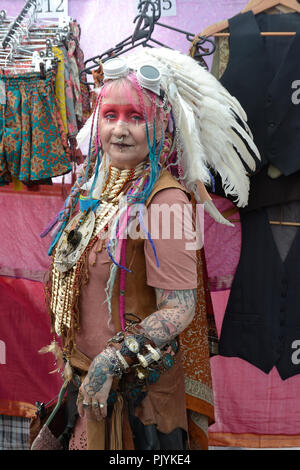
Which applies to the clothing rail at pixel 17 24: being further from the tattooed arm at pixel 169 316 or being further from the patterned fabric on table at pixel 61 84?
the tattooed arm at pixel 169 316

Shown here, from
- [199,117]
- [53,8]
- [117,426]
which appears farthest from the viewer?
[53,8]

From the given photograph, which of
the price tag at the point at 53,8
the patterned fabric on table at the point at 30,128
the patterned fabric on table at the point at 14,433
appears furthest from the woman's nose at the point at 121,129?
the patterned fabric on table at the point at 14,433

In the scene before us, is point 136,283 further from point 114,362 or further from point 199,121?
point 199,121

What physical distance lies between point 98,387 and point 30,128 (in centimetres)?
132

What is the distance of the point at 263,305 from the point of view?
2525mm

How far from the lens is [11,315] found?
302 centimetres

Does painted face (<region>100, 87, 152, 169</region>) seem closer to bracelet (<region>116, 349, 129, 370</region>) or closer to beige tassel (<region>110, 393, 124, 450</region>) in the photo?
bracelet (<region>116, 349, 129, 370</region>)

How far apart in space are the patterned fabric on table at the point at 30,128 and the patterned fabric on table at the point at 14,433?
1385 mm

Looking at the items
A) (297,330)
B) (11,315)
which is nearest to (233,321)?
(297,330)

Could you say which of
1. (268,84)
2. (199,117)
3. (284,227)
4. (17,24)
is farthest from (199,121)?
(17,24)

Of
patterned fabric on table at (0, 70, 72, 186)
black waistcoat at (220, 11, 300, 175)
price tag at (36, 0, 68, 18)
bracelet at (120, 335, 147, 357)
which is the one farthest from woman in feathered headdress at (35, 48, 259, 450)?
price tag at (36, 0, 68, 18)

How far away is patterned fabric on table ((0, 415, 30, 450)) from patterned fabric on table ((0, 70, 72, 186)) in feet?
4.55

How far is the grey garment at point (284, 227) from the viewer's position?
2473 mm

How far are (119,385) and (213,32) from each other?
57.5 inches
